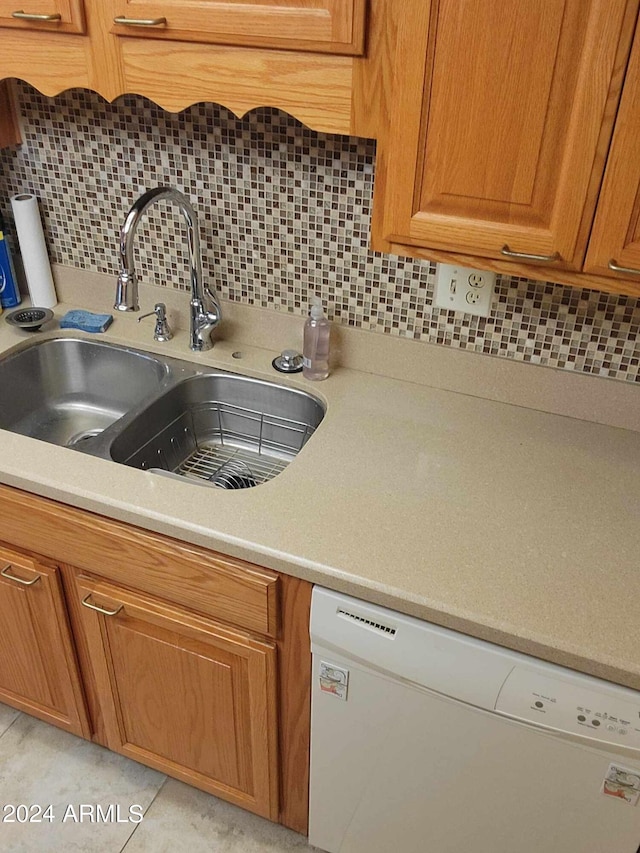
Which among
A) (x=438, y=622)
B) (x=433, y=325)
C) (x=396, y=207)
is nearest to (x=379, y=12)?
(x=396, y=207)

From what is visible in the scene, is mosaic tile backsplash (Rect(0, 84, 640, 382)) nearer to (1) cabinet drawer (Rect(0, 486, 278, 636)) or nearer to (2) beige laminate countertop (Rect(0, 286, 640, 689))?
(2) beige laminate countertop (Rect(0, 286, 640, 689))

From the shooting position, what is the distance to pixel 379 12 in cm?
101

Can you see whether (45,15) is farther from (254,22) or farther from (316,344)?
(316,344)

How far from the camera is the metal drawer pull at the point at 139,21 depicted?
109 cm

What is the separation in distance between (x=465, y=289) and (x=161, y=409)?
69 cm

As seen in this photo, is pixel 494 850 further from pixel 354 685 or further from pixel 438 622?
pixel 438 622

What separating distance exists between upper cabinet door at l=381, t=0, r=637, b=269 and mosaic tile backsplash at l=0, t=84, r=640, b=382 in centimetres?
36

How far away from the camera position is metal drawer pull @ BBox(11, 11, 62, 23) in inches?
45.4

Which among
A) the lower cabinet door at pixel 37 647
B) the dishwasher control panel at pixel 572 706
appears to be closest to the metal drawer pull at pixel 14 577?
the lower cabinet door at pixel 37 647

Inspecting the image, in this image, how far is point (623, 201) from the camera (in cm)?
98

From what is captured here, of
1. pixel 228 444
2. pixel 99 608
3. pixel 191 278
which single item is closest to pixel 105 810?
pixel 99 608

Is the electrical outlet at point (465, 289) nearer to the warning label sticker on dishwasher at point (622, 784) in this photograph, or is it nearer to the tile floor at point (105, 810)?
the warning label sticker on dishwasher at point (622, 784)

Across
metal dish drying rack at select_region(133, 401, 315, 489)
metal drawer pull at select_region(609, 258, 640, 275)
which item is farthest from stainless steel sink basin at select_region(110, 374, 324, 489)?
metal drawer pull at select_region(609, 258, 640, 275)

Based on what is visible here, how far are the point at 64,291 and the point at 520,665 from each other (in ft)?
4.71
